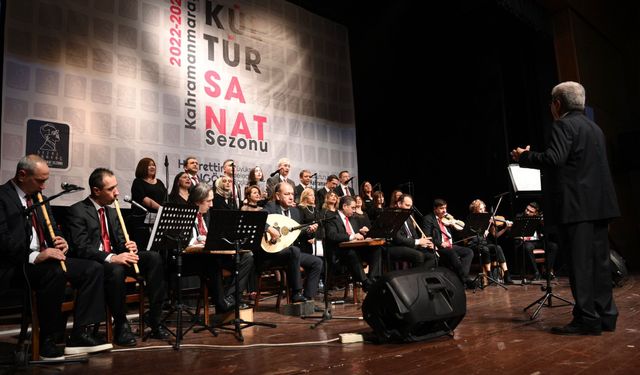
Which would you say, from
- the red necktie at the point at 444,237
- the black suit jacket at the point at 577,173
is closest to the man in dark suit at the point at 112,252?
the black suit jacket at the point at 577,173

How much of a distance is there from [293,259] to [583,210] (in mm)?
2891

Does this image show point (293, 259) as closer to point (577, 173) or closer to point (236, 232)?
point (236, 232)

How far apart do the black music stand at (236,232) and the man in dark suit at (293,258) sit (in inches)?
46.4

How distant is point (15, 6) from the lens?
5.52 m

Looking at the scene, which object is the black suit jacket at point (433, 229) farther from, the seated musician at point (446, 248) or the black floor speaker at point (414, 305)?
the black floor speaker at point (414, 305)

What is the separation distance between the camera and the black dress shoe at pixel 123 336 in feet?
11.6

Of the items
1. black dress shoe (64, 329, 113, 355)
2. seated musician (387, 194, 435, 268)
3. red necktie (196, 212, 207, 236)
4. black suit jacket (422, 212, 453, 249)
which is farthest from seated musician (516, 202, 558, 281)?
black dress shoe (64, 329, 113, 355)

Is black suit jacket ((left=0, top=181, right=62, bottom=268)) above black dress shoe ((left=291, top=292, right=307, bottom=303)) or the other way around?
above

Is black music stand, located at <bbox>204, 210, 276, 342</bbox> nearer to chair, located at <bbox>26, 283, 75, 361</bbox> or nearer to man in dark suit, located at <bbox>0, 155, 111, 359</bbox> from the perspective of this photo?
man in dark suit, located at <bbox>0, 155, 111, 359</bbox>

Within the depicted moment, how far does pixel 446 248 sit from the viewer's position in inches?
270

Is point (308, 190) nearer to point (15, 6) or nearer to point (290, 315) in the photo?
point (290, 315)

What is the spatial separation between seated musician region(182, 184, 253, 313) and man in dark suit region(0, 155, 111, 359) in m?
0.89

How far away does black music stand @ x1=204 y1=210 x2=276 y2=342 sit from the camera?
3.56 metres

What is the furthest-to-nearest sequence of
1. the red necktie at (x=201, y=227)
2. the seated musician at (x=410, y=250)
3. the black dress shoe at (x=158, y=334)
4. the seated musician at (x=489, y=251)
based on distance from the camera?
the seated musician at (x=489, y=251) → the seated musician at (x=410, y=250) → the red necktie at (x=201, y=227) → the black dress shoe at (x=158, y=334)
